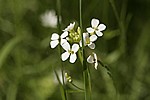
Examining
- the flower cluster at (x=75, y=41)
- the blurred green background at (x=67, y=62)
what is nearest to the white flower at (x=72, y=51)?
the flower cluster at (x=75, y=41)

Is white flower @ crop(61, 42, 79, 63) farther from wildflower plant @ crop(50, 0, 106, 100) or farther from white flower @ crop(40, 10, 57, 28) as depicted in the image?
white flower @ crop(40, 10, 57, 28)

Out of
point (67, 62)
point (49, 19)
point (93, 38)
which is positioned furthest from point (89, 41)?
point (49, 19)

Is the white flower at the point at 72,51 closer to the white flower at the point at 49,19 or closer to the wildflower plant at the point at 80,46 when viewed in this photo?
A: the wildflower plant at the point at 80,46

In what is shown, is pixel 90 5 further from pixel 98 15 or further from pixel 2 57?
pixel 2 57

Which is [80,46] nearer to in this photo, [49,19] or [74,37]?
[74,37]

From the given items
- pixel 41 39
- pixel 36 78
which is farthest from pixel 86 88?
pixel 41 39

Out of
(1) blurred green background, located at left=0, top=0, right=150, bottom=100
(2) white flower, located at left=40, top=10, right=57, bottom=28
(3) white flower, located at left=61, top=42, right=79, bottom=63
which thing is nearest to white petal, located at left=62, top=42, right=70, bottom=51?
(3) white flower, located at left=61, top=42, right=79, bottom=63
